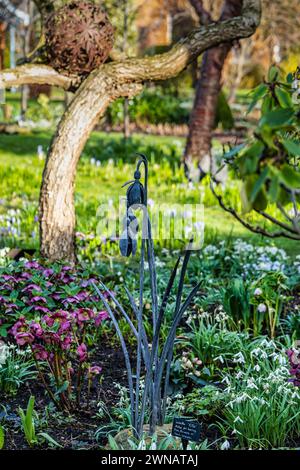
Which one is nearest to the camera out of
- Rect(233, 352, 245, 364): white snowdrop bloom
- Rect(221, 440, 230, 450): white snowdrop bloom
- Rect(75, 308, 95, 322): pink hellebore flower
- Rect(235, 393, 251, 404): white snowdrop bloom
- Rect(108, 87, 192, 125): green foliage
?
Rect(221, 440, 230, 450): white snowdrop bloom

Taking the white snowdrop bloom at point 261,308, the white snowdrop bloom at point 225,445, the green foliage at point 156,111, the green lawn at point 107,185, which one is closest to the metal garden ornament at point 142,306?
the white snowdrop bloom at point 225,445

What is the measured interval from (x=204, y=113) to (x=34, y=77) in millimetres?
4903

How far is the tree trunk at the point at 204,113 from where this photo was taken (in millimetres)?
10133

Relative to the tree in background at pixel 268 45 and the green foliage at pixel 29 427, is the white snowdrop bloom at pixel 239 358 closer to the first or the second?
the green foliage at pixel 29 427

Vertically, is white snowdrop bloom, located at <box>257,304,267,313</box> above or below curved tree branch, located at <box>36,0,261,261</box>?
below

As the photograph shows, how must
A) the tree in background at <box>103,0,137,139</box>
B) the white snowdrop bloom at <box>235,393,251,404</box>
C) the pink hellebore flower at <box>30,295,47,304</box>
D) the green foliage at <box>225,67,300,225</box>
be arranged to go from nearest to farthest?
1. the green foliage at <box>225,67,300,225</box>
2. the white snowdrop bloom at <box>235,393,251,404</box>
3. the pink hellebore flower at <box>30,295,47,304</box>
4. the tree in background at <box>103,0,137,139</box>

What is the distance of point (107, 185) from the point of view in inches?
395

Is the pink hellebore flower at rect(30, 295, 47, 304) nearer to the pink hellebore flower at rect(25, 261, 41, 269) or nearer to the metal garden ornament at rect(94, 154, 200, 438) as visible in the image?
the pink hellebore flower at rect(25, 261, 41, 269)

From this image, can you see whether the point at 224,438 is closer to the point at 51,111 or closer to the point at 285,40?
the point at 51,111

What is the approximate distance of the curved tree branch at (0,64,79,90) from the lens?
5680 millimetres

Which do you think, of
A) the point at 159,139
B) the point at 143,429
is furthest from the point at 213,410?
the point at 159,139

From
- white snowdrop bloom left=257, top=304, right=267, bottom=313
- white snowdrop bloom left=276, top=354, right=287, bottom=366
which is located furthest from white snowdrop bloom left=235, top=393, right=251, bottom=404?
white snowdrop bloom left=257, top=304, right=267, bottom=313

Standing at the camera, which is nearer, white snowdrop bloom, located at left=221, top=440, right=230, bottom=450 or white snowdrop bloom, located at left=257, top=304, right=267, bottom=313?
white snowdrop bloom, located at left=221, top=440, right=230, bottom=450

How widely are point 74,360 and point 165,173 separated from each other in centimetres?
559
